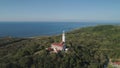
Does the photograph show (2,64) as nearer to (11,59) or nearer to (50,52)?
(11,59)

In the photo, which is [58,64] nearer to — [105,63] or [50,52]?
[50,52]

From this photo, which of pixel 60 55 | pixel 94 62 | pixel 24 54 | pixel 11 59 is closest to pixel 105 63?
pixel 94 62

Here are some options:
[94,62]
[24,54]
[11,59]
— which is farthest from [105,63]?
[11,59]

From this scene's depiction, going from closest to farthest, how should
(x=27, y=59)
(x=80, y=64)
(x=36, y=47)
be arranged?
(x=27, y=59) → (x=80, y=64) → (x=36, y=47)

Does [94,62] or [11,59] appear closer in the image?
[11,59]

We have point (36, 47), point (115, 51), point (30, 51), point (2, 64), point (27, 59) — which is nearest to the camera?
point (2, 64)

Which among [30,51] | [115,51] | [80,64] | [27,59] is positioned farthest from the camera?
[115,51]

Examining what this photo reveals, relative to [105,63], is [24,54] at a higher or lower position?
higher

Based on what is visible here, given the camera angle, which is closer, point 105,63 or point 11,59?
point 11,59

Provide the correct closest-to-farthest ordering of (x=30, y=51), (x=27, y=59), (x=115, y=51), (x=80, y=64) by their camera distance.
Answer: (x=27, y=59), (x=80, y=64), (x=30, y=51), (x=115, y=51)
